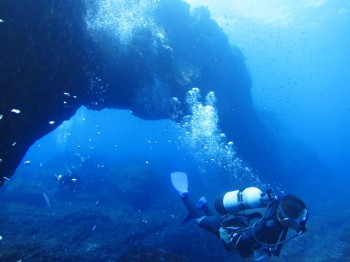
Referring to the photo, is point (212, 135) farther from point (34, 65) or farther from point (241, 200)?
point (34, 65)

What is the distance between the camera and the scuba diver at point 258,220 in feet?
14.6

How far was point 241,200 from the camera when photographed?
5.70 m

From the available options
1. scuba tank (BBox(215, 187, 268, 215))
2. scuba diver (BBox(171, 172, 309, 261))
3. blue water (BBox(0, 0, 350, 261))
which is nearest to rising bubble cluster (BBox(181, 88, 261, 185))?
blue water (BBox(0, 0, 350, 261))

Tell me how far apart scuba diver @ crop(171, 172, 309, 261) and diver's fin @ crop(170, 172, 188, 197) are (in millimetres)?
2510

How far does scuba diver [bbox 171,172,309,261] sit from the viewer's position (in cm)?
445

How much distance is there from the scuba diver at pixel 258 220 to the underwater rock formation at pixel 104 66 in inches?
199

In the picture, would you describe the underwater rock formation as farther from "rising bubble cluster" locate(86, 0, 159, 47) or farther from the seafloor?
the seafloor

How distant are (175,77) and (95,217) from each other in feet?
26.3

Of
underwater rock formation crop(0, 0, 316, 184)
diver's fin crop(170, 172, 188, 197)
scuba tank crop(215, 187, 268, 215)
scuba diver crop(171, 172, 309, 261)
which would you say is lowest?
scuba diver crop(171, 172, 309, 261)

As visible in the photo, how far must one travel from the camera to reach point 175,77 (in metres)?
12.5

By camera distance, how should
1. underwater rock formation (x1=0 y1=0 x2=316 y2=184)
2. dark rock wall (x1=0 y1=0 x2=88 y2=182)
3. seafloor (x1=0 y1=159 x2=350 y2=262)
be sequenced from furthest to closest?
seafloor (x1=0 y1=159 x2=350 y2=262) < underwater rock formation (x1=0 y1=0 x2=316 y2=184) < dark rock wall (x1=0 y1=0 x2=88 y2=182)

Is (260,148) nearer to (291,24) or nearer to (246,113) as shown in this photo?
(246,113)

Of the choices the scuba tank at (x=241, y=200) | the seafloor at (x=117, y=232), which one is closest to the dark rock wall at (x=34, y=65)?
the seafloor at (x=117, y=232)

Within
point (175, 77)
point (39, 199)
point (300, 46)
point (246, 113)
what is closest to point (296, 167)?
point (246, 113)
